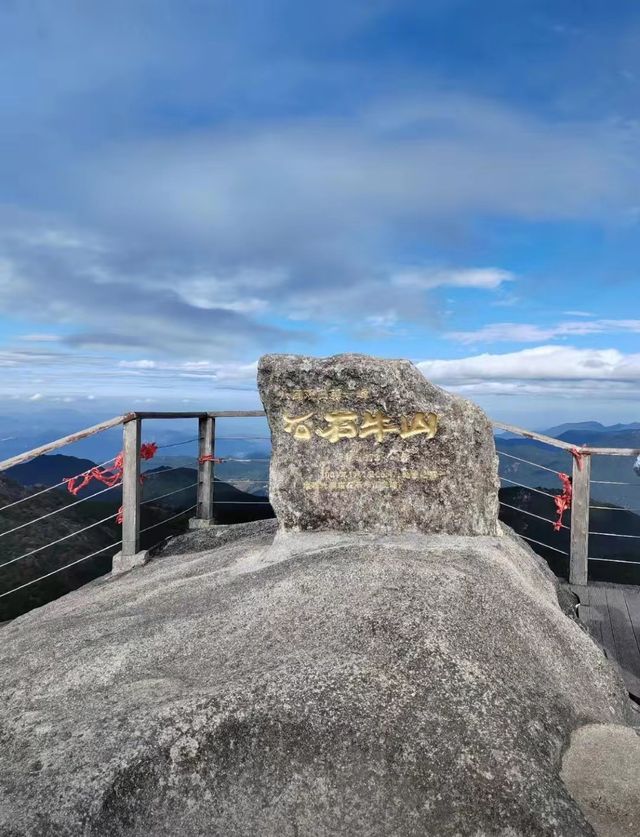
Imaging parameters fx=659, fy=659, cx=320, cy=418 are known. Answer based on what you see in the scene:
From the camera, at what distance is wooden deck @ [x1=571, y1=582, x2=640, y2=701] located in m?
4.84

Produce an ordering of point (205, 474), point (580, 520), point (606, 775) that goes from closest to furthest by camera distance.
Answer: point (606, 775) < point (580, 520) < point (205, 474)

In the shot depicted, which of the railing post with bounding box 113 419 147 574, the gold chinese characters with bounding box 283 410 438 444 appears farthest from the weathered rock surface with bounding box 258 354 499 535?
the railing post with bounding box 113 419 147 574

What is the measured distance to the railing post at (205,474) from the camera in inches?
281

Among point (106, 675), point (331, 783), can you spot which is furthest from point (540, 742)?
point (106, 675)

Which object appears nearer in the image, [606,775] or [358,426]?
[606,775]

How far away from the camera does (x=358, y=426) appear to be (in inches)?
192

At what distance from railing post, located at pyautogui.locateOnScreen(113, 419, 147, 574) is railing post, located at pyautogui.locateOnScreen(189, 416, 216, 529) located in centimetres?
105

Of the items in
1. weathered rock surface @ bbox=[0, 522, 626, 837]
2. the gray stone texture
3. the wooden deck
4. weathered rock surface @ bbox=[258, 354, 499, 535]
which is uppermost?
weathered rock surface @ bbox=[258, 354, 499, 535]

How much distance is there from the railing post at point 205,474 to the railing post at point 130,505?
1.05m

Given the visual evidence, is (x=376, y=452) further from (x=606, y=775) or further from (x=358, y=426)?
(x=606, y=775)

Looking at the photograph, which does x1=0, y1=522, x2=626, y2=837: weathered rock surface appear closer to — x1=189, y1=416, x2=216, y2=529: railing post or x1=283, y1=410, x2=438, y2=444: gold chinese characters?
x1=283, y1=410, x2=438, y2=444: gold chinese characters

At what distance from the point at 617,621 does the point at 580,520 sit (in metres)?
1.02

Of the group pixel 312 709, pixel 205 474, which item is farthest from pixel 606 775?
pixel 205 474

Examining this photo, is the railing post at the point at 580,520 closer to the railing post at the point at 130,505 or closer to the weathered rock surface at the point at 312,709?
the weathered rock surface at the point at 312,709
